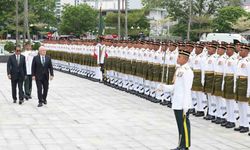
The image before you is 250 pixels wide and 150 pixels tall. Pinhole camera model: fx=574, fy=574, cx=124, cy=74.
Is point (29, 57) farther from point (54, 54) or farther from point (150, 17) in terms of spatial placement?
point (150, 17)

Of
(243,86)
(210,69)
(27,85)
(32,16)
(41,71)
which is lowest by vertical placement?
(27,85)

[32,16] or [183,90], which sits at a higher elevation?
[32,16]

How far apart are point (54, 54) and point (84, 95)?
14.6 meters

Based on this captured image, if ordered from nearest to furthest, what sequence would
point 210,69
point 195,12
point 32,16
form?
point 210,69 → point 32,16 → point 195,12

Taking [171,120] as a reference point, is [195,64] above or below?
above

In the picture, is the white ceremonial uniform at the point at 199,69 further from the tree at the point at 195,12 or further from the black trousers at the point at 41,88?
the tree at the point at 195,12

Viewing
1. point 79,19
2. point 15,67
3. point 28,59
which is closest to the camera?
point 15,67

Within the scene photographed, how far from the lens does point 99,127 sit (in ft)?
40.6

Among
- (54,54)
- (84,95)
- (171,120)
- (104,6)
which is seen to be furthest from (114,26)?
(171,120)

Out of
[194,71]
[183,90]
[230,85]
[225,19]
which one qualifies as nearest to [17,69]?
[194,71]

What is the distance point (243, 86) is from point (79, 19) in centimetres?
7531

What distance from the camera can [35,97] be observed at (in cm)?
1797

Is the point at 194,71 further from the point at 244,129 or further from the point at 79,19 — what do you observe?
the point at 79,19

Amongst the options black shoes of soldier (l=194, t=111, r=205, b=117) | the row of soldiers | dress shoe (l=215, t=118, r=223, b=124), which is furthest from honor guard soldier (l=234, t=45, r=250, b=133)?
black shoes of soldier (l=194, t=111, r=205, b=117)
